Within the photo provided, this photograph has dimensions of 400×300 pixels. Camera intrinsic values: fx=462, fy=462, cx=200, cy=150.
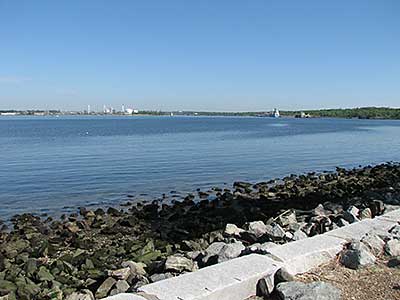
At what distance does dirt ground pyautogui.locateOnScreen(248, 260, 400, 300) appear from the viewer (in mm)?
4121

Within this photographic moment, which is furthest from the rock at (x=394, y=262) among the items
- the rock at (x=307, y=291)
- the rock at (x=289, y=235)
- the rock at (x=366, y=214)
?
the rock at (x=366, y=214)

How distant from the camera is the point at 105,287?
517 cm

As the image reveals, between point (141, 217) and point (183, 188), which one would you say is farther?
point (183, 188)

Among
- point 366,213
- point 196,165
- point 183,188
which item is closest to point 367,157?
point 196,165

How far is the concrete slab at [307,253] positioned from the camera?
15.0 ft

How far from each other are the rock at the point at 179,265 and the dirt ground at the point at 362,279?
127 centimetres

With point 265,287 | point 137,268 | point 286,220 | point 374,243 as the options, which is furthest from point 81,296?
point 286,220

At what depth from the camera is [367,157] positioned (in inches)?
1261

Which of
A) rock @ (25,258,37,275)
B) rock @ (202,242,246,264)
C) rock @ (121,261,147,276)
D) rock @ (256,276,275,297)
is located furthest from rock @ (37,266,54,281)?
rock @ (256,276,275,297)

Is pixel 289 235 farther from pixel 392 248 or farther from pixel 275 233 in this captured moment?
pixel 392 248

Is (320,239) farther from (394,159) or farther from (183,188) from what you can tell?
(394,159)

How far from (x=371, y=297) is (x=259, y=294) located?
3.22 ft

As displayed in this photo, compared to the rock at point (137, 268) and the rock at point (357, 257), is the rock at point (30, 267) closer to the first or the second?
the rock at point (137, 268)

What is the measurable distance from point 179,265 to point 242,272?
124 cm
